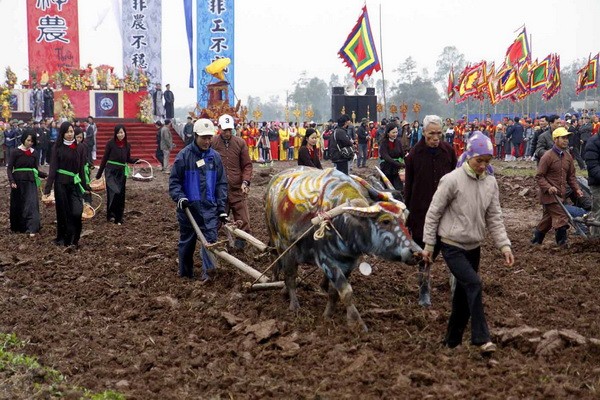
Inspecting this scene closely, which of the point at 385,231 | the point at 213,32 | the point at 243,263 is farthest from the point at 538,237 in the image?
the point at 213,32

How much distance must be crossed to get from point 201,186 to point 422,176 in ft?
8.29

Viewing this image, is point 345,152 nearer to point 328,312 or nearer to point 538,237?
point 538,237

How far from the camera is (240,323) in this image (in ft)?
23.0

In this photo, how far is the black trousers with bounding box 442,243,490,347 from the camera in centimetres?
584

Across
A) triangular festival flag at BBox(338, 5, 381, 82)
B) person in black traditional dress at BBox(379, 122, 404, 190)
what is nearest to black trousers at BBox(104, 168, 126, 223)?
person in black traditional dress at BBox(379, 122, 404, 190)

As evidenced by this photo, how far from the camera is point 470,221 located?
5.88 meters

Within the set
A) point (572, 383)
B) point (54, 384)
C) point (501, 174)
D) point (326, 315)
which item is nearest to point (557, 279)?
point (326, 315)

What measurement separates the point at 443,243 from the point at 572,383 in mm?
1407

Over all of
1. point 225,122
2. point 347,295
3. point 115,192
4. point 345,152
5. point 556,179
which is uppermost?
point 225,122

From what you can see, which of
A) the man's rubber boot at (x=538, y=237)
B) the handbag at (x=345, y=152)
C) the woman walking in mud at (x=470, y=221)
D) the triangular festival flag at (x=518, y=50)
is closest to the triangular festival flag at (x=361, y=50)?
the triangular festival flag at (x=518, y=50)

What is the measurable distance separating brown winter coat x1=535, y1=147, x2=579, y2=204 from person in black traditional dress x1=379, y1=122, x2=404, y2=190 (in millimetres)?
1849

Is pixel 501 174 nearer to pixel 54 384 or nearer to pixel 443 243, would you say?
pixel 443 243

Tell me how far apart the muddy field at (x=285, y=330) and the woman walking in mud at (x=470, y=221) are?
386 mm

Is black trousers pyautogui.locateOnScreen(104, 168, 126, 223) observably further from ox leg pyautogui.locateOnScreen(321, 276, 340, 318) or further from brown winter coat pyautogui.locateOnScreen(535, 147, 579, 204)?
ox leg pyautogui.locateOnScreen(321, 276, 340, 318)
